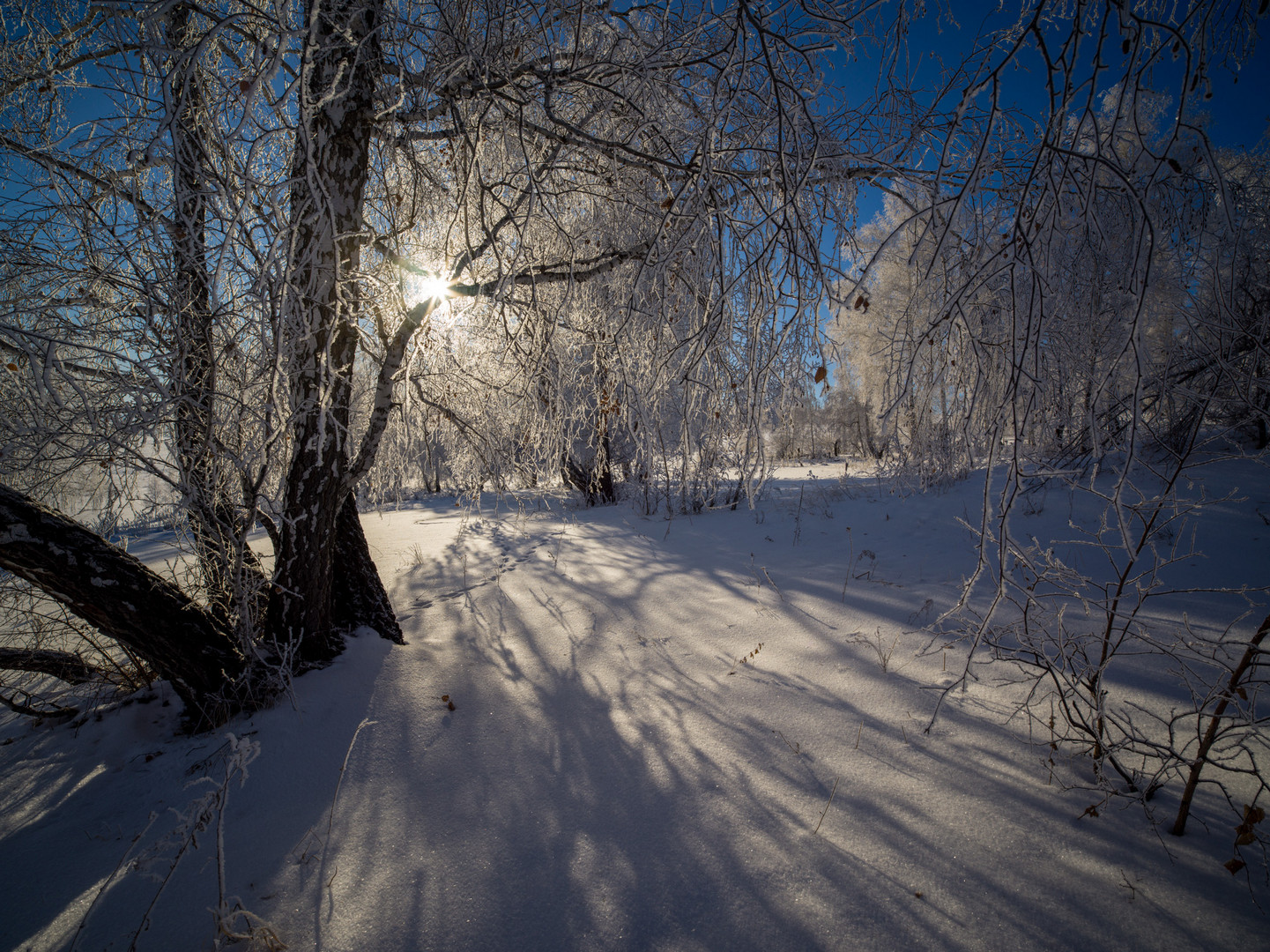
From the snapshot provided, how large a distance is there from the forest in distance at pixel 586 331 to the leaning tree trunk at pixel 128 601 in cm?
1

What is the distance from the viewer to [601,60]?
1.66 m

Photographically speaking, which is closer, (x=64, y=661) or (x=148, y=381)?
(x=148, y=381)

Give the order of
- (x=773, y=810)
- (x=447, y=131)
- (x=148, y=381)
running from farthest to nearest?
(x=447, y=131), (x=148, y=381), (x=773, y=810)

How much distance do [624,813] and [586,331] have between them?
2.35m

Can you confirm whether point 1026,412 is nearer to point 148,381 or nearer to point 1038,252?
point 1038,252

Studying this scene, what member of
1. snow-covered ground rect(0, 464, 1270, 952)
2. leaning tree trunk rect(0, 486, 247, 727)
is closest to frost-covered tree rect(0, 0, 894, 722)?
leaning tree trunk rect(0, 486, 247, 727)

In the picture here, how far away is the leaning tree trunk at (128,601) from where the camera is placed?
193cm

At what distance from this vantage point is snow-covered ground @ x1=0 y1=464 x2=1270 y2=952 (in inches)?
55.8

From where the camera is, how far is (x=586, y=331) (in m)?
2.99

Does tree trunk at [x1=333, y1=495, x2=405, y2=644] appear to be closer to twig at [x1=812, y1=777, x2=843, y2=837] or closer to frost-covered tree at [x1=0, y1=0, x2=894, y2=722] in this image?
frost-covered tree at [x1=0, y1=0, x2=894, y2=722]

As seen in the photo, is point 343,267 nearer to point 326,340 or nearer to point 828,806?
point 326,340

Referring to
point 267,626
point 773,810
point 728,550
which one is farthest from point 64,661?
point 728,550

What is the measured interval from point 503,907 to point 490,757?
70 centimetres

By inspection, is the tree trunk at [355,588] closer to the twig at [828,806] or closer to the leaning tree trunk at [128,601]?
the leaning tree trunk at [128,601]
